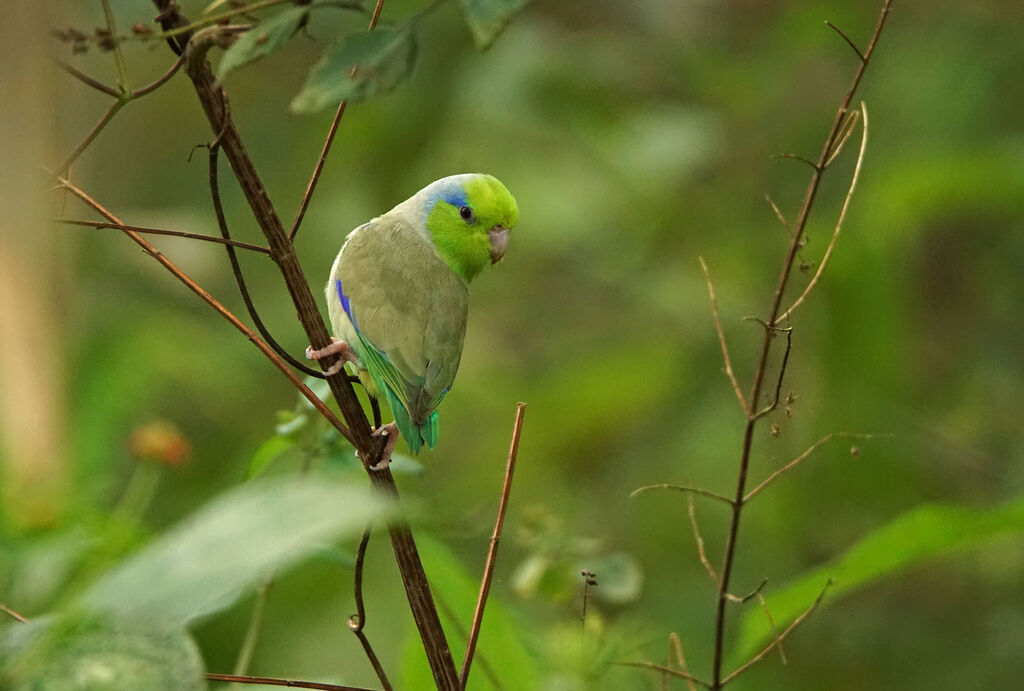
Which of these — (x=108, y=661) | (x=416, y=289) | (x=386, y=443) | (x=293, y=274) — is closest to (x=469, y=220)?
(x=416, y=289)

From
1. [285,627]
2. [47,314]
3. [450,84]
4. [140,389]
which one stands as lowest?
[285,627]

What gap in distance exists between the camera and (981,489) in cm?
376

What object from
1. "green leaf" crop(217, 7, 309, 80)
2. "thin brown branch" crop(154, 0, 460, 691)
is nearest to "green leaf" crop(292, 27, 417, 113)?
"green leaf" crop(217, 7, 309, 80)

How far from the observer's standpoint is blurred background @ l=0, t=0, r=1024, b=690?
3.25 meters

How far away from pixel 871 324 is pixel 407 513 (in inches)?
104

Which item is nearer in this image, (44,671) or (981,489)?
(44,671)

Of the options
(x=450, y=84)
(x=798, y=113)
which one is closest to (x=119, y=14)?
(x=450, y=84)

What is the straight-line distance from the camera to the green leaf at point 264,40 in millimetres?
1161

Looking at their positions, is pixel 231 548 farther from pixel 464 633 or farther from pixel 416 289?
pixel 416 289

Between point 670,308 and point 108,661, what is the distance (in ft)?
9.60

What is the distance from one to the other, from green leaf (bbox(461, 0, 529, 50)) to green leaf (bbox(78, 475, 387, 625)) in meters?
0.47

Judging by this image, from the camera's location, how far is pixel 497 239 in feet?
7.99

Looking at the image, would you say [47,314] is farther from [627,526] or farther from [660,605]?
[627,526]

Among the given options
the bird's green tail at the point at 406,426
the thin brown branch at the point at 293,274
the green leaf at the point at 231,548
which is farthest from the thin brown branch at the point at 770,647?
the green leaf at the point at 231,548
